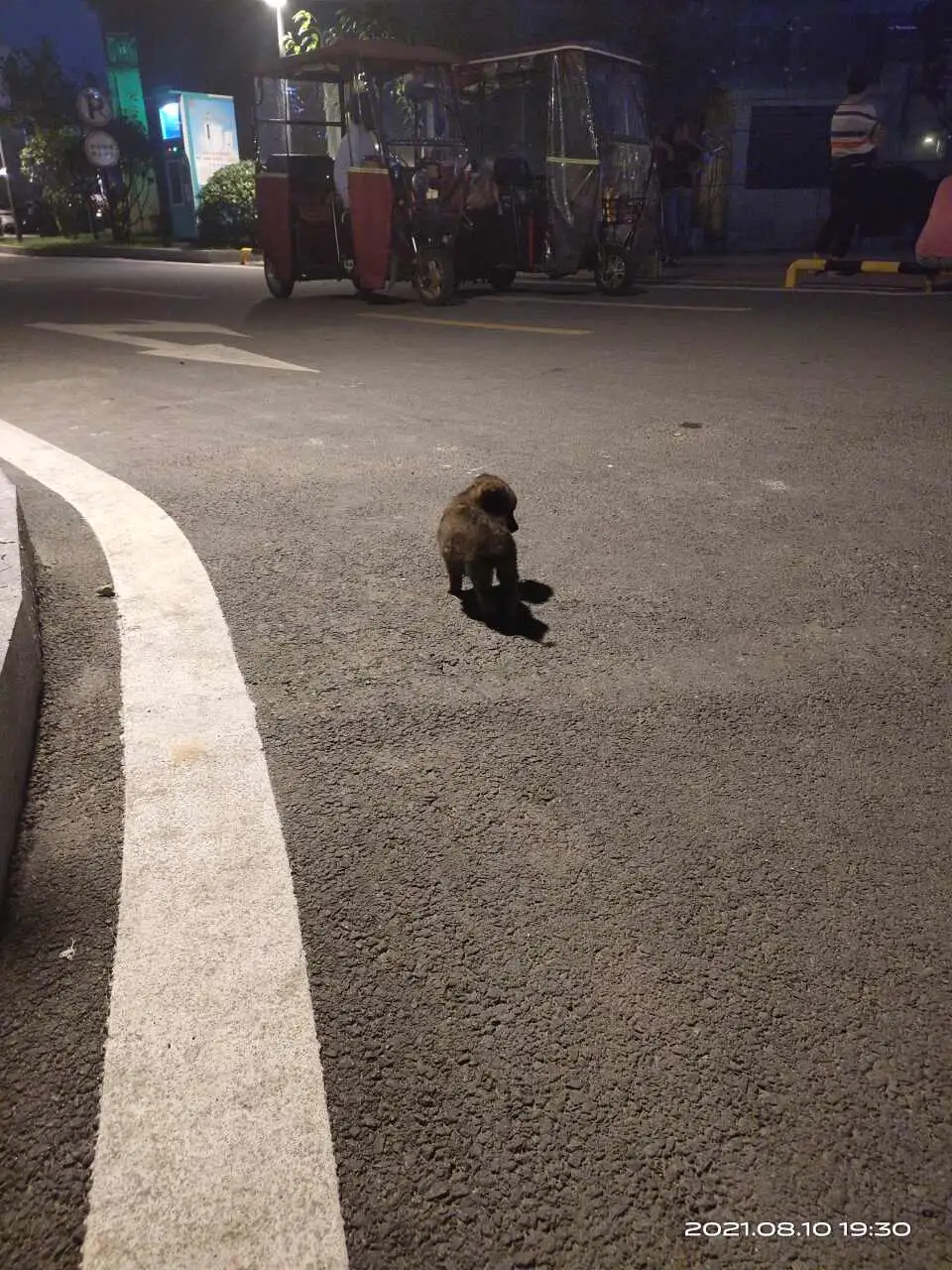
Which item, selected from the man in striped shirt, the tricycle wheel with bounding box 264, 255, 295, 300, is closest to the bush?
the tricycle wheel with bounding box 264, 255, 295, 300

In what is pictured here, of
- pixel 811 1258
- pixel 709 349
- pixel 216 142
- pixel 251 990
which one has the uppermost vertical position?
pixel 216 142

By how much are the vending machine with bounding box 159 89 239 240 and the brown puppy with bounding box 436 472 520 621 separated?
25358mm

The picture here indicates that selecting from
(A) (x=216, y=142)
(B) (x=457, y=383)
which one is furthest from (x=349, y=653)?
A: (A) (x=216, y=142)

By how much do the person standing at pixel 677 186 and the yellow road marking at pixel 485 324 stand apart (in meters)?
8.29

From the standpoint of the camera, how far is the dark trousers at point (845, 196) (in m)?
12.8

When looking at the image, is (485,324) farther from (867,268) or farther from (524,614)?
(524,614)

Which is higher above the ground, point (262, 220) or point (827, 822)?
point (262, 220)

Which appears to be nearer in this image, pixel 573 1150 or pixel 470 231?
pixel 573 1150

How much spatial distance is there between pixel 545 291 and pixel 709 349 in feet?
19.6

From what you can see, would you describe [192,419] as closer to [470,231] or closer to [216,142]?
[470,231]

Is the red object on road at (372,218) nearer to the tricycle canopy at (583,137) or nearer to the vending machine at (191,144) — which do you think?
the tricycle canopy at (583,137)

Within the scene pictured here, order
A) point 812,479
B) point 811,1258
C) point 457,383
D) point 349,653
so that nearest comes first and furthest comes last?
point 811,1258 → point 349,653 → point 812,479 → point 457,383

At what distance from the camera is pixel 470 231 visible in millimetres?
12703

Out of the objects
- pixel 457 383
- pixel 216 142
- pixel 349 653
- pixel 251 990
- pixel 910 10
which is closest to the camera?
pixel 251 990
